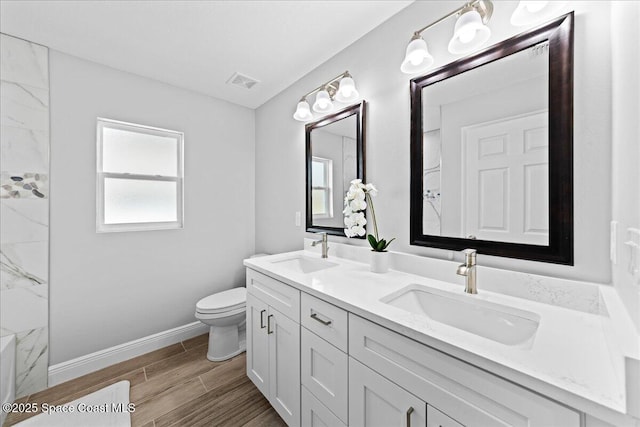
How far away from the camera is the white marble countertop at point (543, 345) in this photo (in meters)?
0.50

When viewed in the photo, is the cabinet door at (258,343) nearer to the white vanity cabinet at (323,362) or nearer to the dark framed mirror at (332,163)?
the white vanity cabinet at (323,362)

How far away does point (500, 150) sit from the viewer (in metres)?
1.07

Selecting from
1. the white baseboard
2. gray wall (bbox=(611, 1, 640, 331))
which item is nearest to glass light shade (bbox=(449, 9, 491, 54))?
gray wall (bbox=(611, 1, 640, 331))

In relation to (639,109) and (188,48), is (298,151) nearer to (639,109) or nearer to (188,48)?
(188,48)

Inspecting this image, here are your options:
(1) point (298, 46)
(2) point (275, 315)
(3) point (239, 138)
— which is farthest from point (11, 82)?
(2) point (275, 315)

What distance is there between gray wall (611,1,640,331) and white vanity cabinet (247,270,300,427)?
112 cm

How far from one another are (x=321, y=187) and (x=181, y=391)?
5.63ft

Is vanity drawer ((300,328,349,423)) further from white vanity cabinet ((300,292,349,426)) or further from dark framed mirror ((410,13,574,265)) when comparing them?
dark framed mirror ((410,13,574,265))

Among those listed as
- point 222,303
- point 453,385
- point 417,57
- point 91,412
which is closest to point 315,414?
point 453,385

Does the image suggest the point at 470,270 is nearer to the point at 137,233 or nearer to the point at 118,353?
the point at 137,233

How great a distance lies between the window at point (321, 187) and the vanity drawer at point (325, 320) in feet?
2.81

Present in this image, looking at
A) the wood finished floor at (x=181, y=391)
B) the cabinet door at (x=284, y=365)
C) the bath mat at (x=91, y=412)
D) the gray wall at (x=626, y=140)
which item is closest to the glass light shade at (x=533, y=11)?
the gray wall at (x=626, y=140)

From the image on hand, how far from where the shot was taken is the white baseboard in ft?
5.92

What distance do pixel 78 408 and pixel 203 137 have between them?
2172 mm
